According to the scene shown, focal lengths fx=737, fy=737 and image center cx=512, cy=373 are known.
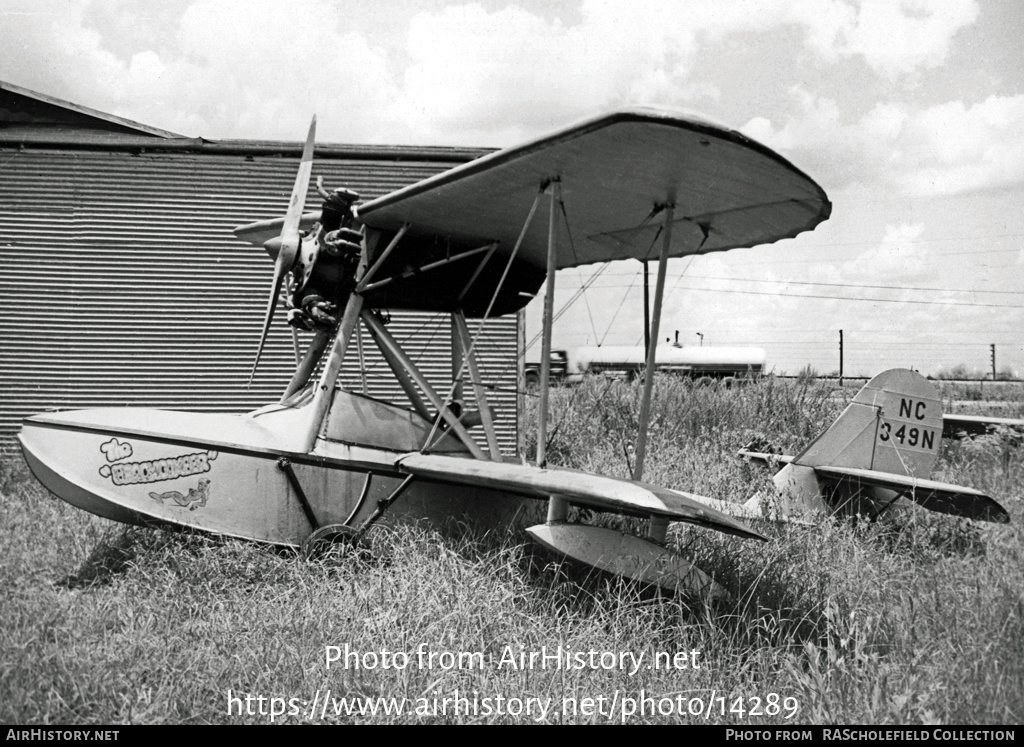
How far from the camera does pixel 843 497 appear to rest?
6.99 m

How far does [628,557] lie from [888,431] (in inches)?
149

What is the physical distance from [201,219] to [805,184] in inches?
329

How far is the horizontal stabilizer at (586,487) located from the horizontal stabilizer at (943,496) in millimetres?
2358

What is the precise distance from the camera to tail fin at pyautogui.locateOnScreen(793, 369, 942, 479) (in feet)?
23.1

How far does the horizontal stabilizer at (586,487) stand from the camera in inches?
152

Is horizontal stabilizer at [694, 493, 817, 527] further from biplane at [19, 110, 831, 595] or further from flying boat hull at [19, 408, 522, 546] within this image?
flying boat hull at [19, 408, 522, 546]

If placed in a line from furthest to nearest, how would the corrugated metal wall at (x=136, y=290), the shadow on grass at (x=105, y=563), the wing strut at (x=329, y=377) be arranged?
the corrugated metal wall at (x=136, y=290) < the wing strut at (x=329, y=377) < the shadow on grass at (x=105, y=563)

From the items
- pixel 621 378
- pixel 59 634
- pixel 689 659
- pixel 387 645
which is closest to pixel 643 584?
pixel 689 659

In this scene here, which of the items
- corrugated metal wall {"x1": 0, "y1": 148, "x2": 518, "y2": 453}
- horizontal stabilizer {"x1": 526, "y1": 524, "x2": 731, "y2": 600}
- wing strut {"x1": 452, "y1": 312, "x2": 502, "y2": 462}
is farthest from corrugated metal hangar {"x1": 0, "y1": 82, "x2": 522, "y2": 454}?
horizontal stabilizer {"x1": 526, "y1": 524, "x2": 731, "y2": 600}

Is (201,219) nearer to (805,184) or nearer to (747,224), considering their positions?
(747,224)

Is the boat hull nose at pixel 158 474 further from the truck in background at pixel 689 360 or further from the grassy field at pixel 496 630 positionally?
the truck in background at pixel 689 360

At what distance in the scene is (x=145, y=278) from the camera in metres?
10.0

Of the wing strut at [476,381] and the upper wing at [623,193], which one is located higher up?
the upper wing at [623,193]

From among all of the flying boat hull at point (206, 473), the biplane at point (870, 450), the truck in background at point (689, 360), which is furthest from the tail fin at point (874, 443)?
the truck in background at point (689, 360)
